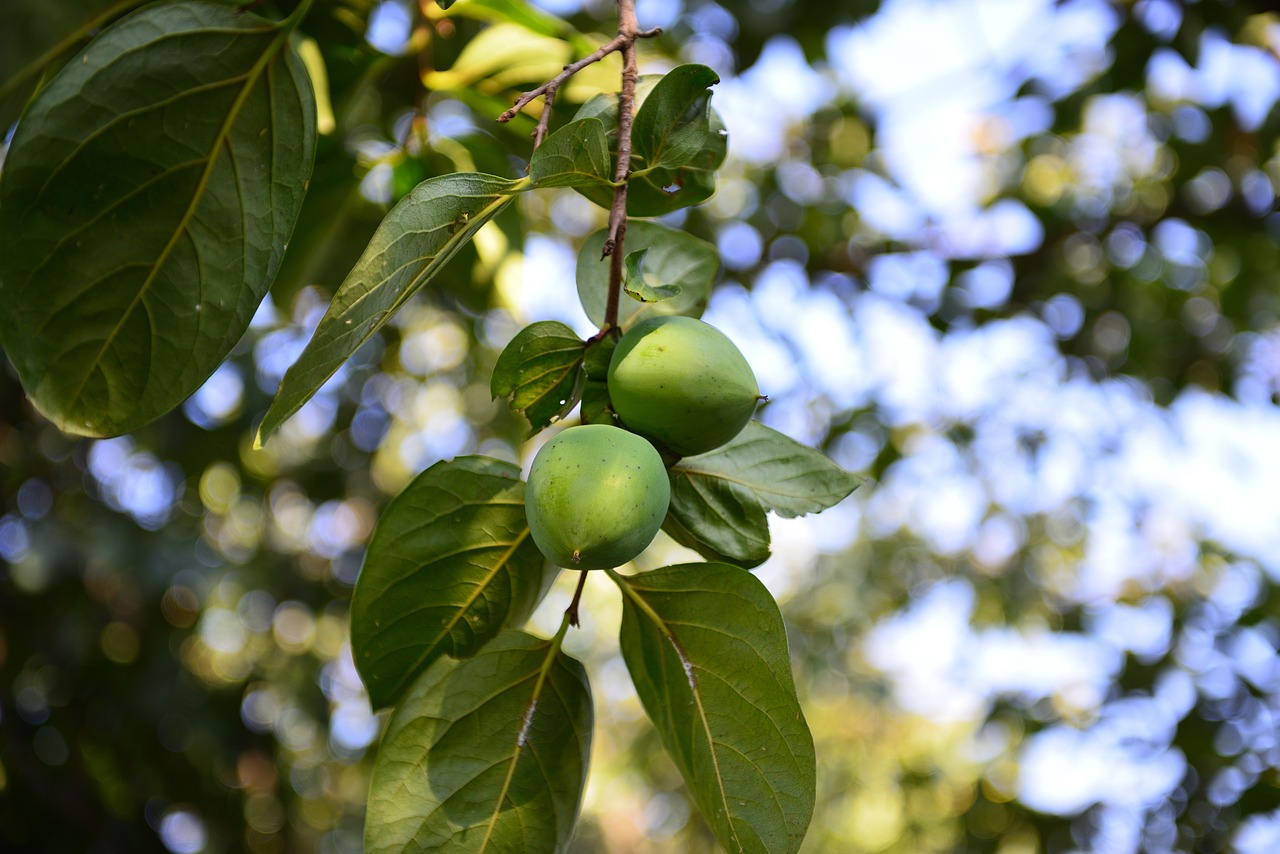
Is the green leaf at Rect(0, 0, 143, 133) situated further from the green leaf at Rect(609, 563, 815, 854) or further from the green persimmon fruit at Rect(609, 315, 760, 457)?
the green leaf at Rect(609, 563, 815, 854)

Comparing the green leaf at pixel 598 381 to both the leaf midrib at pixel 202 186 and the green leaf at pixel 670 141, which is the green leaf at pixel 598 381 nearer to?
the green leaf at pixel 670 141

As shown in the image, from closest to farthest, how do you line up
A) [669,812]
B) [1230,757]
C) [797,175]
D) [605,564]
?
[605,564] < [1230,757] < [797,175] < [669,812]

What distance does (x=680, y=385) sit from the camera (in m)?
0.80

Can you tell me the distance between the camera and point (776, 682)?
0.81m

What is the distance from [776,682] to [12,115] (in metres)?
1.09

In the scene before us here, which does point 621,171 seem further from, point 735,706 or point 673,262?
point 735,706

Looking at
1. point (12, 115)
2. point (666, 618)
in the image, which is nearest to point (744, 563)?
point (666, 618)


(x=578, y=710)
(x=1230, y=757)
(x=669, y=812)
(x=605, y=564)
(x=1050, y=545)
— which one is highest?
(x=605, y=564)

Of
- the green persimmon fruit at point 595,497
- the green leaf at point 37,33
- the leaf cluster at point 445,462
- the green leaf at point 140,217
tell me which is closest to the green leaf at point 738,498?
the leaf cluster at point 445,462

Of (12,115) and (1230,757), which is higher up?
(12,115)

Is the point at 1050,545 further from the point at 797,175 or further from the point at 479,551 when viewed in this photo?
the point at 479,551

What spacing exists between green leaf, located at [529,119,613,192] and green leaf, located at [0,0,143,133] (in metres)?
0.70

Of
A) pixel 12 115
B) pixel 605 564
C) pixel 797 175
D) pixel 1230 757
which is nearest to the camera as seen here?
pixel 605 564

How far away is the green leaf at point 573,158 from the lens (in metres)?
0.74
